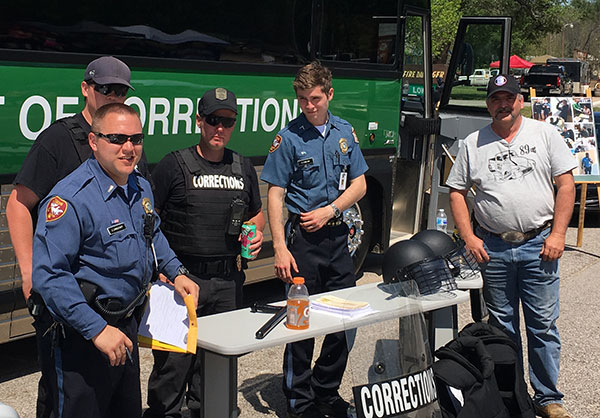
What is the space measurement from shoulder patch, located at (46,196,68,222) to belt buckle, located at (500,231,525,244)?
256 centimetres

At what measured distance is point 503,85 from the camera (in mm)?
4340

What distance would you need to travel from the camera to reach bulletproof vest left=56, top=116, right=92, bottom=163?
3373 mm

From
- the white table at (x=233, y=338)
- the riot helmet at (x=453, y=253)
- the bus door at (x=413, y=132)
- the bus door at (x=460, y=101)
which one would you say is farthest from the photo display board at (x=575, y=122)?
the white table at (x=233, y=338)

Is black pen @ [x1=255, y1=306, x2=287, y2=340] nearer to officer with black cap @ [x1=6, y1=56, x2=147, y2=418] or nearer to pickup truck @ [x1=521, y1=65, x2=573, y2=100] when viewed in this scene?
officer with black cap @ [x1=6, y1=56, x2=147, y2=418]

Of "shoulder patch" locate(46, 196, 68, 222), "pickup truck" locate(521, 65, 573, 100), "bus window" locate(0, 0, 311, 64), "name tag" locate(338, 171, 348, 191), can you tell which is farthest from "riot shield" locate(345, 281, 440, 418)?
"pickup truck" locate(521, 65, 573, 100)

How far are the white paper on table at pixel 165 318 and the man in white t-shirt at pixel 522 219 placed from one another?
6.21 ft

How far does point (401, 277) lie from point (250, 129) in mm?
2609

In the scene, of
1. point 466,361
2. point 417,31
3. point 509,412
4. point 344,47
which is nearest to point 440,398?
point 466,361

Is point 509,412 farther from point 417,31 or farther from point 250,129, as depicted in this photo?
point 417,31

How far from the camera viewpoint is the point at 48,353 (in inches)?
116

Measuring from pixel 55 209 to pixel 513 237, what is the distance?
2612mm

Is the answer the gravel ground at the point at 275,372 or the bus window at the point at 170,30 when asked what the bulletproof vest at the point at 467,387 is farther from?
the bus window at the point at 170,30

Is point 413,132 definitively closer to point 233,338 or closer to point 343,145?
point 343,145

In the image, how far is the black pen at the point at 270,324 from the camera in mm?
3268
